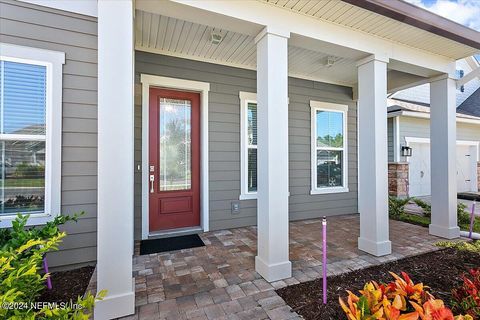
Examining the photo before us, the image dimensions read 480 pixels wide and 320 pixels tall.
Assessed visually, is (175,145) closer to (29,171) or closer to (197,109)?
(197,109)

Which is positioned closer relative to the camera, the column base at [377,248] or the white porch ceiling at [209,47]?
the white porch ceiling at [209,47]

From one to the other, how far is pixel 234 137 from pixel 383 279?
2.90m

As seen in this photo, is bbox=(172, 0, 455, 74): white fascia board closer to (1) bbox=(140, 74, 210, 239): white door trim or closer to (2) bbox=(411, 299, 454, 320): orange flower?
(1) bbox=(140, 74, 210, 239): white door trim

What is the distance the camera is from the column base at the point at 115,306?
190cm

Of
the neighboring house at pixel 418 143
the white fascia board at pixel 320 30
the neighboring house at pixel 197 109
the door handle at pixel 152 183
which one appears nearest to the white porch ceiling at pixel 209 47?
the neighboring house at pixel 197 109

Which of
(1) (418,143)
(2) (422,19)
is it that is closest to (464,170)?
(1) (418,143)

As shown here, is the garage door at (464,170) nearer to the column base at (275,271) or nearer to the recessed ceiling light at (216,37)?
the column base at (275,271)

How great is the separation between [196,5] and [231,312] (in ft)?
9.04

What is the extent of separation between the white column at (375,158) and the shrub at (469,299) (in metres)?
1.20

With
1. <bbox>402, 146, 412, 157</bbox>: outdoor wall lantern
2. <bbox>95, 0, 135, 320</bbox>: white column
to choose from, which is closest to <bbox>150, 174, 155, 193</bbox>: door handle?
<bbox>95, 0, 135, 320</bbox>: white column

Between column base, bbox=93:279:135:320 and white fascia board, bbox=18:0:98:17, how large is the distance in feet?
9.87

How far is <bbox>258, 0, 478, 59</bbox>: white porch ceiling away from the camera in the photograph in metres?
2.57

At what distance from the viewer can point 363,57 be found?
3279 millimetres

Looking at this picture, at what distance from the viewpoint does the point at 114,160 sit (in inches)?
76.4
